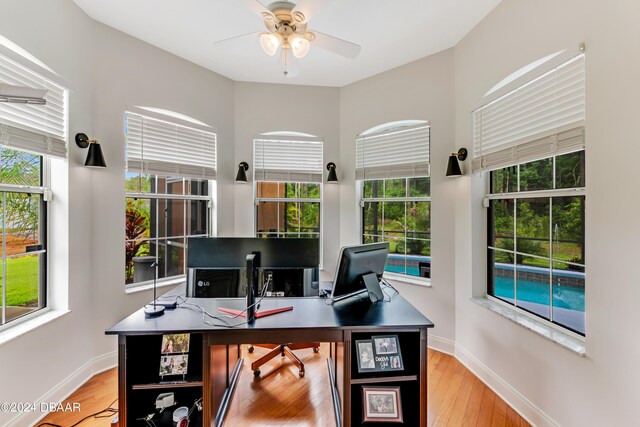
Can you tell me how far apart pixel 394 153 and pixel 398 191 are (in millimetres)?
430

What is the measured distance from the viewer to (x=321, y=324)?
5.41 ft

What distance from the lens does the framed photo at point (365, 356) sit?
1.68 m

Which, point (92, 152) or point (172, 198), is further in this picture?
point (172, 198)

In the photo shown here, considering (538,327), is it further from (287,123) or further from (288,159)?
(287,123)

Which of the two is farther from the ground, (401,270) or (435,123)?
(435,123)

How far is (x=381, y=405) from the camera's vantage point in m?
1.69

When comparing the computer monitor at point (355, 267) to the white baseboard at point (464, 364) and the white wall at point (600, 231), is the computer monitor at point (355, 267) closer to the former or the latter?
the white wall at point (600, 231)

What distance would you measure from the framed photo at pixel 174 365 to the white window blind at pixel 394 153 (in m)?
2.57

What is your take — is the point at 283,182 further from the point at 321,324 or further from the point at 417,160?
the point at 321,324

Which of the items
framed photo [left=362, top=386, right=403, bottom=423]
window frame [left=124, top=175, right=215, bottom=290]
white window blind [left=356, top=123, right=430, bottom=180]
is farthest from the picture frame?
window frame [left=124, top=175, right=215, bottom=290]

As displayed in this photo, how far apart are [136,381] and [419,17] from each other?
3.25m

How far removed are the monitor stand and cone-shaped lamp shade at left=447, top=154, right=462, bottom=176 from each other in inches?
52.4

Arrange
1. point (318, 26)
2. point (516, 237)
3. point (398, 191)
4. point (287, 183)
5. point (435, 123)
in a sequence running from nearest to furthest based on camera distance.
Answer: point (516, 237) < point (318, 26) < point (435, 123) < point (398, 191) < point (287, 183)

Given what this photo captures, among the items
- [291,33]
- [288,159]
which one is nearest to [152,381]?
[291,33]
